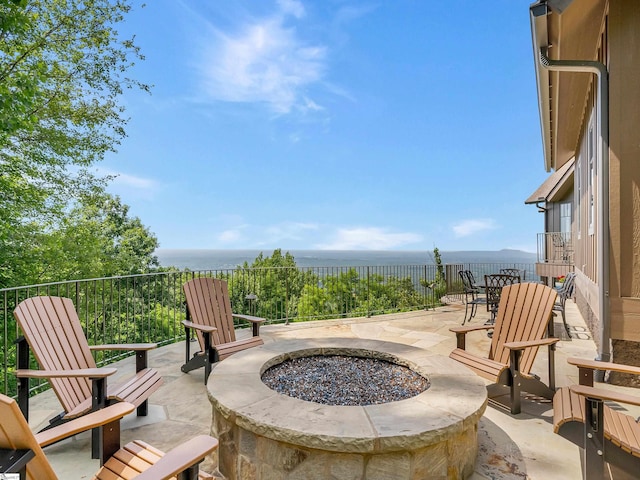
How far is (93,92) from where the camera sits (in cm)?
1095

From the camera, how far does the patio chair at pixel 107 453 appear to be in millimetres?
1057

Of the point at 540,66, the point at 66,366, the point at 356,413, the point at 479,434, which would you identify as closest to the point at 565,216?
the point at 540,66

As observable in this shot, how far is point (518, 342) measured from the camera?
10.1 feet

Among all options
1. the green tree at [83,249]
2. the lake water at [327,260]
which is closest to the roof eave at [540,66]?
the lake water at [327,260]

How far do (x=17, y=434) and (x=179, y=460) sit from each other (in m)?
0.49

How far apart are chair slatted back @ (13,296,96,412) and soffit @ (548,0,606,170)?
17.8 ft

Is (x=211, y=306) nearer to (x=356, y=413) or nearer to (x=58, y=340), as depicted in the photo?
(x=58, y=340)

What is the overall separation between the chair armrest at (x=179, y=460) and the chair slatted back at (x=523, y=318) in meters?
2.90

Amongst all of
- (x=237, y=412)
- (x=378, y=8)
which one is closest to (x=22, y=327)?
(x=237, y=412)

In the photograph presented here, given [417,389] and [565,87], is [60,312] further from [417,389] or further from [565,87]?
[565,87]

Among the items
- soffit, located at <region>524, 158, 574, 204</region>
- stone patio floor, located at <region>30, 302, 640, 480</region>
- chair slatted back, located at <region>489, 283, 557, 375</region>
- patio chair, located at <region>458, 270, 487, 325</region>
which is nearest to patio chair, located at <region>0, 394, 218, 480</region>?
stone patio floor, located at <region>30, 302, 640, 480</region>

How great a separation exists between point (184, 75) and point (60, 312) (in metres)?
17.1

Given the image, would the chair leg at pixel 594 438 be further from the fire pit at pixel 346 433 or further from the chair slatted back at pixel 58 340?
the chair slatted back at pixel 58 340

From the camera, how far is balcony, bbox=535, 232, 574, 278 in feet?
30.7
